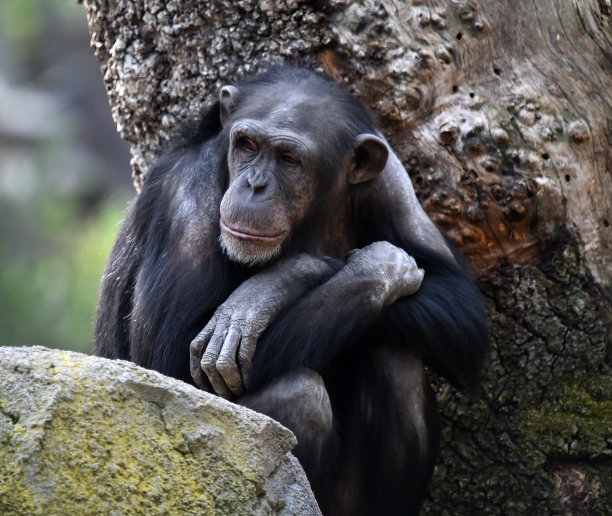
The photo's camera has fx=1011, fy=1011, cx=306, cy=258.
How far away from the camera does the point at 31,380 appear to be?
2441 millimetres

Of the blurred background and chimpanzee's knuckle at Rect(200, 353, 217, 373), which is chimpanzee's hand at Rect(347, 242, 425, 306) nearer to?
chimpanzee's knuckle at Rect(200, 353, 217, 373)

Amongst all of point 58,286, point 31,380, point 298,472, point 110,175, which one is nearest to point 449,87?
point 298,472

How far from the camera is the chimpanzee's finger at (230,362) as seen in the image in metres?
3.50

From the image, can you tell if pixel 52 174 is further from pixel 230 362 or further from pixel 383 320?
pixel 230 362

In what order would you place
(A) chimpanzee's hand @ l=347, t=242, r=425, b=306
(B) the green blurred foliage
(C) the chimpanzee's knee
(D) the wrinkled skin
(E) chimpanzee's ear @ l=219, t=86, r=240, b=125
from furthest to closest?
(B) the green blurred foliage, (E) chimpanzee's ear @ l=219, t=86, r=240, b=125, (A) chimpanzee's hand @ l=347, t=242, r=425, b=306, (D) the wrinkled skin, (C) the chimpanzee's knee

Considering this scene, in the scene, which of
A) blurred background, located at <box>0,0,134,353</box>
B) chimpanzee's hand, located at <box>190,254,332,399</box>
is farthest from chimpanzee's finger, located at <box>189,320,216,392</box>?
blurred background, located at <box>0,0,134,353</box>

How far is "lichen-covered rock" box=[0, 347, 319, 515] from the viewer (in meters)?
2.29

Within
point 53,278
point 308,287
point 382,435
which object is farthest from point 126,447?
point 53,278

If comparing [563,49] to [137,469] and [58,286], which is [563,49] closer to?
[137,469]

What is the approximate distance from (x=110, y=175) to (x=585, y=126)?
18157 mm

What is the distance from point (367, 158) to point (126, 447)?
76.7 inches

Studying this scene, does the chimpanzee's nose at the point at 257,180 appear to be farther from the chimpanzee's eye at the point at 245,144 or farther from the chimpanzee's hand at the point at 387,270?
the chimpanzee's hand at the point at 387,270

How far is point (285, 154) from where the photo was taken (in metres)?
3.85

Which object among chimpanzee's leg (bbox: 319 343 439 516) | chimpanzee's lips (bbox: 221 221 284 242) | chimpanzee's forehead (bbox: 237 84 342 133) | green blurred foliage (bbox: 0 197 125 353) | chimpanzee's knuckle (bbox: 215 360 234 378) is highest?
chimpanzee's forehead (bbox: 237 84 342 133)
